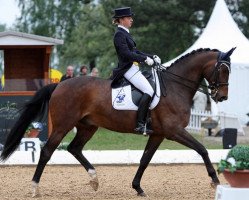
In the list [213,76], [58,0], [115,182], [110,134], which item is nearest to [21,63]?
[110,134]

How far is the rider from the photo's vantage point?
9203 millimetres

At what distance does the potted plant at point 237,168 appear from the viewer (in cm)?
695

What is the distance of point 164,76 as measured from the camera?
9.49 m

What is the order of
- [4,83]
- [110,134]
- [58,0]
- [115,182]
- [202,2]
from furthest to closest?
[58,0]
[202,2]
[110,134]
[4,83]
[115,182]

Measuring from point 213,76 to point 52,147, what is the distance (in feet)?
7.10

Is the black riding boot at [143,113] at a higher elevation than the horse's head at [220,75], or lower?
lower

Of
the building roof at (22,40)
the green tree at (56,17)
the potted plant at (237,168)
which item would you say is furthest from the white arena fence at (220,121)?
the green tree at (56,17)

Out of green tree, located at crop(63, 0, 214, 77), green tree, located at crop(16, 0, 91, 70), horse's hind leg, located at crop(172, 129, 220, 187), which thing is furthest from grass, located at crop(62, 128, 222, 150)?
green tree, located at crop(16, 0, 91, 70)

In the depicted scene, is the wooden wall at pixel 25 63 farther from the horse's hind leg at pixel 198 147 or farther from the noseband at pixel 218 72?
the horse's hind leg at pixel 198 147

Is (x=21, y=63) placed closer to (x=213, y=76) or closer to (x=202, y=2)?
(x=213, y=76)

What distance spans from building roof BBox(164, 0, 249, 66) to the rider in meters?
12.2

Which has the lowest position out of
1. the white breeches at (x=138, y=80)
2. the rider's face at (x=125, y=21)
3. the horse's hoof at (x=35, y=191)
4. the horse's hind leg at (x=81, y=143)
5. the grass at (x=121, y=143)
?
the grass at (x=121, y=143)

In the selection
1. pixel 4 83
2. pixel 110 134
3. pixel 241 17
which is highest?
pixel 241 17

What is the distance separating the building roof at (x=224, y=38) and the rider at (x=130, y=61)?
12.2 m
